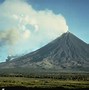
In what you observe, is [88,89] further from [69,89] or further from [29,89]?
[29,89]

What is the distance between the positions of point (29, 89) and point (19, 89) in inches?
103

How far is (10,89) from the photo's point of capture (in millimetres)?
78562

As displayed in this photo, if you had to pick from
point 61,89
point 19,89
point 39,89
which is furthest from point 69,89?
point 19,89

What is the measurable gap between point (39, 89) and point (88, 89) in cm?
1259

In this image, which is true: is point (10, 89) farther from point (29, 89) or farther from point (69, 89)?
point (69, 89)

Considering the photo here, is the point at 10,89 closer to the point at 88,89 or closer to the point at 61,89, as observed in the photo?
the point at 61,89

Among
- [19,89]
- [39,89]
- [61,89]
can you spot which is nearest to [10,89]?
[19,89]

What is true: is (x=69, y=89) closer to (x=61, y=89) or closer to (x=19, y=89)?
(x=61, y=89)

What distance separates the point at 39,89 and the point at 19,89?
522cm

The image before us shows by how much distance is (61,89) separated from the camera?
77000 mm

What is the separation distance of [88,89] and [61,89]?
677cm

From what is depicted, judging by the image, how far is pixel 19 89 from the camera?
79.1m

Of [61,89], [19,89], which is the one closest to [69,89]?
[61,89]

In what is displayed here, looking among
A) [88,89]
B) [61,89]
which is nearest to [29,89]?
[61,89]
